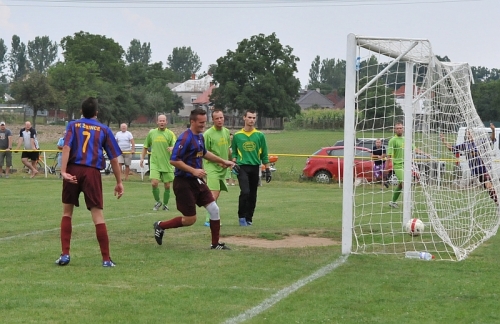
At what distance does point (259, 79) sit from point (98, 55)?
26737 mm

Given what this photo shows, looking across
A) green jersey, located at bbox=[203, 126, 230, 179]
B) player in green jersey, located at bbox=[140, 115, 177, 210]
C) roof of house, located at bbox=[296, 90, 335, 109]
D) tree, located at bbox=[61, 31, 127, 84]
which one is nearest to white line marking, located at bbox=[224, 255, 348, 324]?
green jersey, located at bbox=[203, 126, 230, 179]

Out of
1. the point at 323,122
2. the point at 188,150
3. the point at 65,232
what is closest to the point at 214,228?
the point at 188,150

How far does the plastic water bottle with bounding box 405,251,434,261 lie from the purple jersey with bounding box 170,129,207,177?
3043mm

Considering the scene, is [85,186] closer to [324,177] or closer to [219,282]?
[219,282]

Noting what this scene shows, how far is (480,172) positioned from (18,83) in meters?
58.6

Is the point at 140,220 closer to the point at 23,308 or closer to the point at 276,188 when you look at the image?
the point at 23,308

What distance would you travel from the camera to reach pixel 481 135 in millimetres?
12195

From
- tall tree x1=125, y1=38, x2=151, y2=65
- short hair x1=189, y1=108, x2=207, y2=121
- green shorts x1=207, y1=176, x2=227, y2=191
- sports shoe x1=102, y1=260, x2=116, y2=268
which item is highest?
tall tree x1=125, y1=38, x2=151, y2=65

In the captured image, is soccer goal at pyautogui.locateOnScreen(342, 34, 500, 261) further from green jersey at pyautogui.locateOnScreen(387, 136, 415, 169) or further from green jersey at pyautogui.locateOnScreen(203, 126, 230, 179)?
green jersey at pyautogui.locateOnScreen(387, 136, 415, 169)

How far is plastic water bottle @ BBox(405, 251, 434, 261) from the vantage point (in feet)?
33.7

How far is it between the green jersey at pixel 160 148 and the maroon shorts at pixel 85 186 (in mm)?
7266

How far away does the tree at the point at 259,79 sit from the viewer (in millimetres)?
75438

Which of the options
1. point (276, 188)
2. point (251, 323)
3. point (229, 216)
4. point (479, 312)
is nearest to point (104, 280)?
point (251, 323)

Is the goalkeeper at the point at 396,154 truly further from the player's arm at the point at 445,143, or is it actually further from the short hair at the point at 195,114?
the short hair at the point at 195,114
